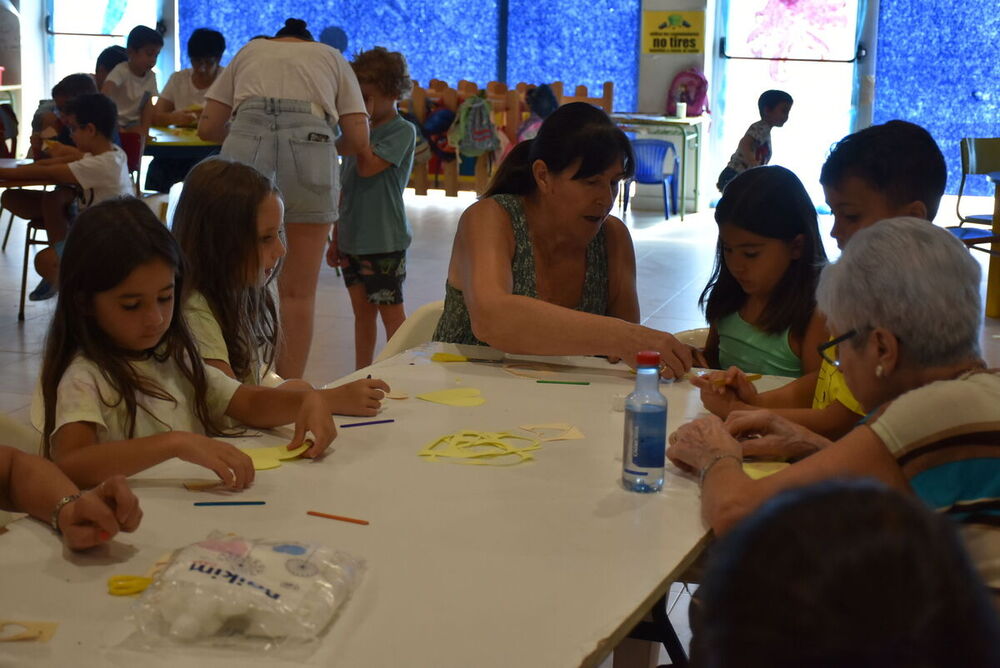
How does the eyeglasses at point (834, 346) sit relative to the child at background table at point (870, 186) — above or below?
below

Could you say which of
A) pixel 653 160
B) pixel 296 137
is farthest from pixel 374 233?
pixel 653 160

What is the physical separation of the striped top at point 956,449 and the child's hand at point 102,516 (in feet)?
3.40

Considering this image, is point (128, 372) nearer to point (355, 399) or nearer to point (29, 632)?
point (355, 399)

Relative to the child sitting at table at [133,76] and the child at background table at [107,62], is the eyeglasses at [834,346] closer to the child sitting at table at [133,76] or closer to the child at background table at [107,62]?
the child sitting at table at [133,76]

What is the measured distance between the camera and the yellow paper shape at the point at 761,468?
1.94 m

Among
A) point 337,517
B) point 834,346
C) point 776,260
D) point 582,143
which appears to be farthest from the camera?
point 582,143

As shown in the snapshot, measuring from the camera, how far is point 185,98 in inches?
309

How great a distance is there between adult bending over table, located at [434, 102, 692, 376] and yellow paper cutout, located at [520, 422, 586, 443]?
0.40 meters

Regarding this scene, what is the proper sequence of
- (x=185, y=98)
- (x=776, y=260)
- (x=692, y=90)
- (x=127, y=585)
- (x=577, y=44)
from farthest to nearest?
(x=577, y=44), (x=692, y=90), (x=185, y=98), (x=776, y=260), (x=127, y=585)

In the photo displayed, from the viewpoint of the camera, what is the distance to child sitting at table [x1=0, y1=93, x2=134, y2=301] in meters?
5.64

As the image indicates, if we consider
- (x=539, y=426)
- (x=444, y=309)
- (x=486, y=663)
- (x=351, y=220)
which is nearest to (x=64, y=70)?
(x=351, y=220)

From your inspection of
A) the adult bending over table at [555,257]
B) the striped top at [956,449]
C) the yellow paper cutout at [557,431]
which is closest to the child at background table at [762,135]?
the adult bending over table at [555,257]

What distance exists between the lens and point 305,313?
470 centimetres

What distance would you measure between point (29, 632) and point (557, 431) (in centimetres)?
109
